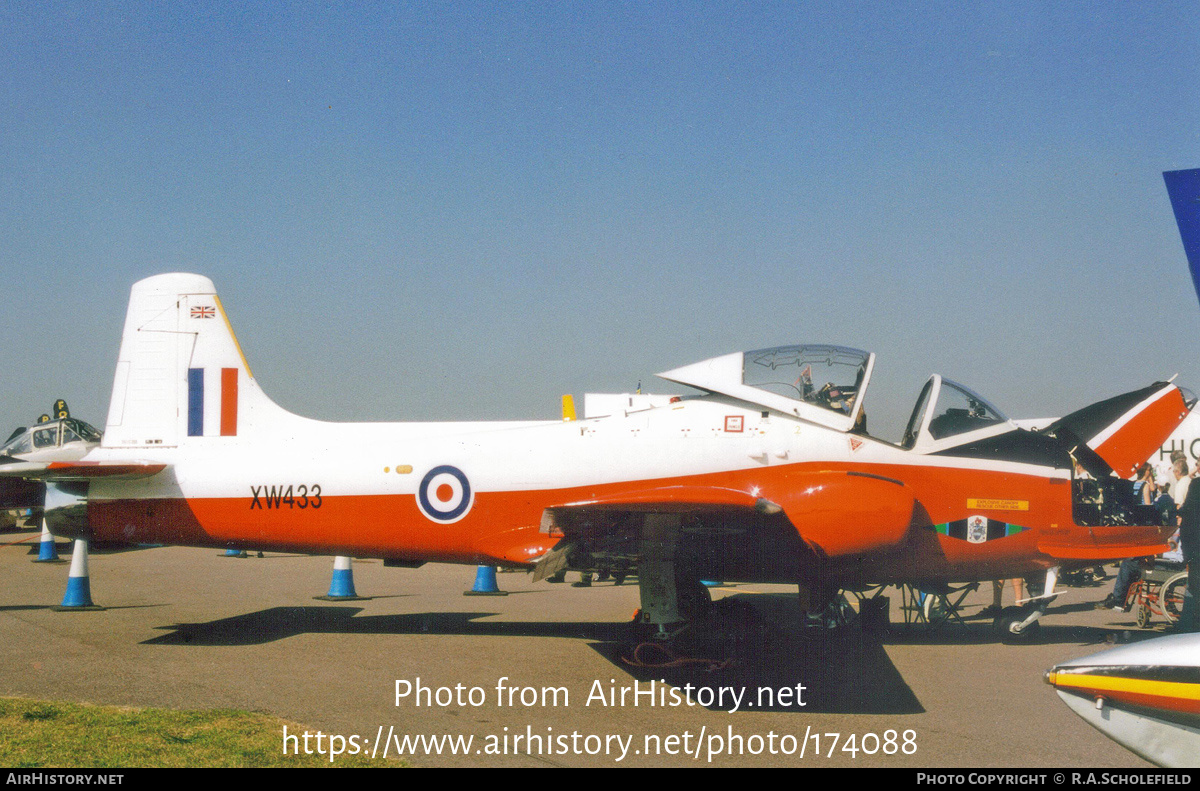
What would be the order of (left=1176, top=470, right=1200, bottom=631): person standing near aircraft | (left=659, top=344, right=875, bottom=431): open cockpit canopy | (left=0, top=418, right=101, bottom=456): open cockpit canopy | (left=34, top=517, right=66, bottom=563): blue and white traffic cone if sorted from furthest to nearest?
(left=34, top=517, right=66, bottom=563): blue and white traffic cone < (left=0, top=418, right=101, bottom=456): open cockpit canopy < (left=1176, top=470, right=1200, bottom=631): person standing near aircraft < (left=659, top=344, right=875, bottom=431): open cockpit canopy

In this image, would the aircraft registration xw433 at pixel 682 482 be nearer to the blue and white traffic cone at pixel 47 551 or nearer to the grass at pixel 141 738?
the grass at pixel 141 738

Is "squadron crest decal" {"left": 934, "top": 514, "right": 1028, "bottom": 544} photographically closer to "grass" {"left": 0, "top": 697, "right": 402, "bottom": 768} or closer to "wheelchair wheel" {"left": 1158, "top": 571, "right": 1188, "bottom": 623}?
"wheelchair wheel" {"left": 1158, "top": 571, "right": 1188, "bottom": 623}

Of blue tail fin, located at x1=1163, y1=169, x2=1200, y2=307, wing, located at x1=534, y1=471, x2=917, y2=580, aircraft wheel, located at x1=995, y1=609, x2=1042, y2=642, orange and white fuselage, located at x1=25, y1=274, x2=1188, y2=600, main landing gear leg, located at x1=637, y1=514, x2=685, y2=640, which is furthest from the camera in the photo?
aircraft wheel, located at x1=995, y1=609, x2=1042, y2=642

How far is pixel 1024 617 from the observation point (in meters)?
7.75

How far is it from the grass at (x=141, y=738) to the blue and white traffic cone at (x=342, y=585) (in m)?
5.03

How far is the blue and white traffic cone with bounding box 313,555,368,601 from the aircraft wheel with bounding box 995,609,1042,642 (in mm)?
7183

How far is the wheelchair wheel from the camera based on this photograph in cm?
857

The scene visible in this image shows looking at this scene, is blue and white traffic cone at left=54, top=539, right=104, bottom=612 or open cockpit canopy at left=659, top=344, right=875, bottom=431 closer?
open cockpit canopy at left=659, top=344, right=875, bottom=431

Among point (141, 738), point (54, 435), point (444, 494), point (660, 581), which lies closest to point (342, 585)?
point (444, 494)

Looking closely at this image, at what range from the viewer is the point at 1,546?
16406 mm

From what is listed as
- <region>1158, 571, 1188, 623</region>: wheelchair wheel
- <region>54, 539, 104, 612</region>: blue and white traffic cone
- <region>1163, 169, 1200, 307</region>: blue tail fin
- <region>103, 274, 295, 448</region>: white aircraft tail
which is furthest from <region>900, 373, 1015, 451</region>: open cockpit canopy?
<region>54, 539, 104, 612</region>: blue and white traffic cone

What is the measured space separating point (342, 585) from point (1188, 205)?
9446mm
